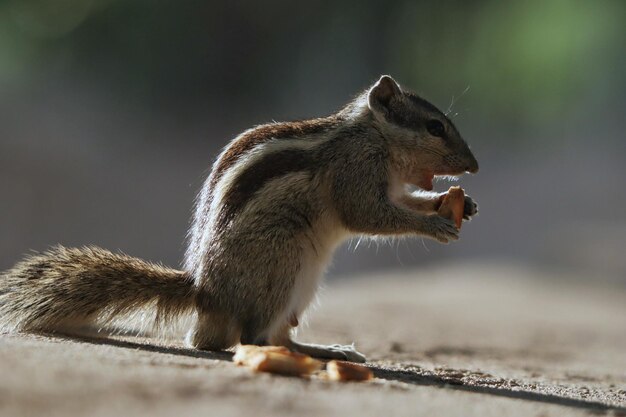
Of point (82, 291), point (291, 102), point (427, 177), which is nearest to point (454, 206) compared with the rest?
point (427, 177)

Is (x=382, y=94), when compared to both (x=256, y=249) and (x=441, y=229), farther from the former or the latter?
(x=256, y=249)

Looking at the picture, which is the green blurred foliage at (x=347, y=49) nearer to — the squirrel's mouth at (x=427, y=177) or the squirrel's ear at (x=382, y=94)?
the squirrel's ear at (x=382, y=94)

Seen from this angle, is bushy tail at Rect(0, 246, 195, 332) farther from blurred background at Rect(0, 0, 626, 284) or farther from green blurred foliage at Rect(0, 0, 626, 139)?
green blurred foliage at Rect(0, 0, 626, 139)

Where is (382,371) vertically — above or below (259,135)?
below

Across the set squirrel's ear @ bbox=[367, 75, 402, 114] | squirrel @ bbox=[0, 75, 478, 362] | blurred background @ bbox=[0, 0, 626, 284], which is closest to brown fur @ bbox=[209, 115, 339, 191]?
squirrel @ bbox=[0, 75, 478, 362]

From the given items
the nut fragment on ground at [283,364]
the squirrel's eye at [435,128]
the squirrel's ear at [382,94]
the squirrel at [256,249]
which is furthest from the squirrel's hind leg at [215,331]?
the squirrel's eye at [435,128]
